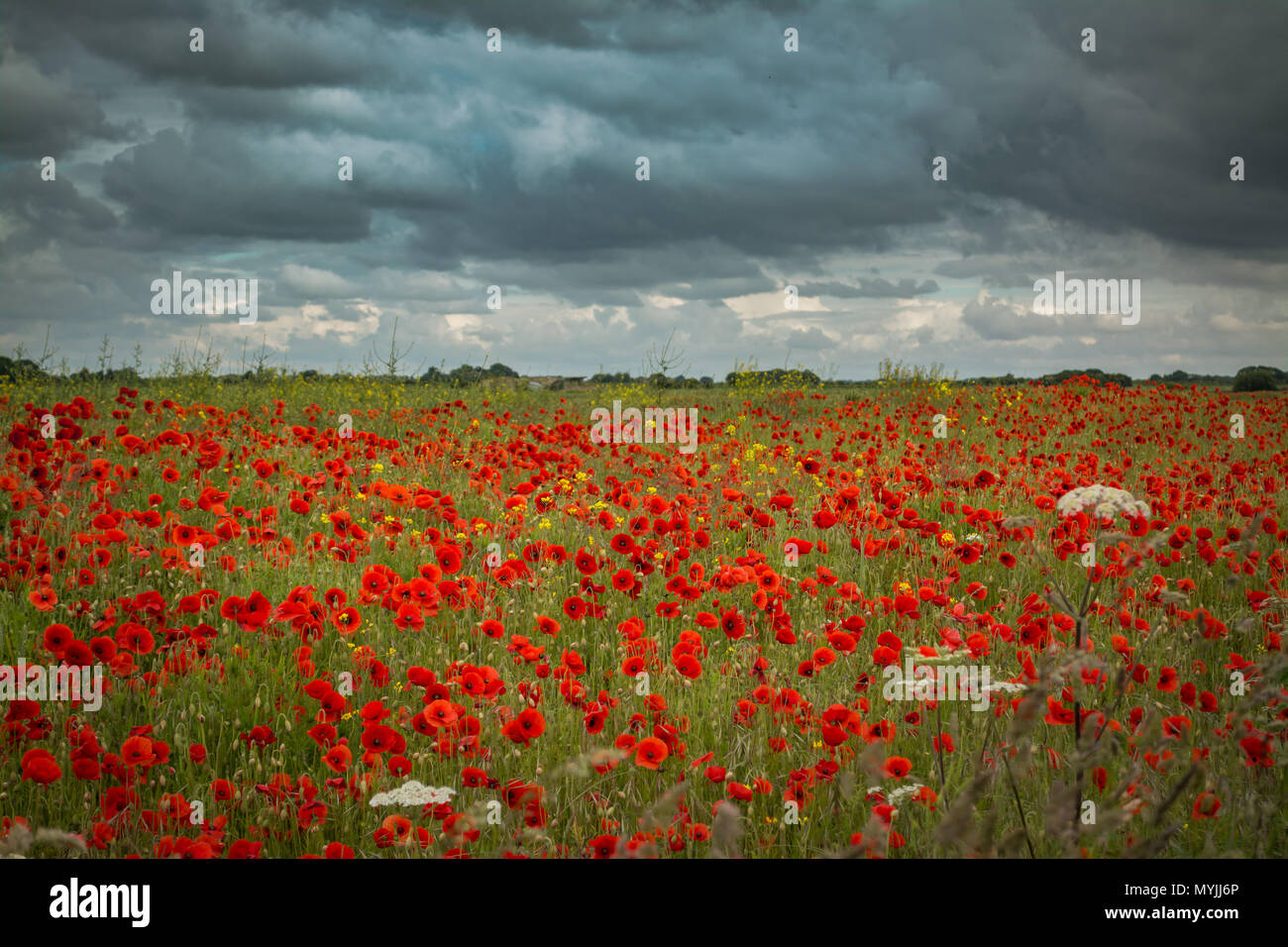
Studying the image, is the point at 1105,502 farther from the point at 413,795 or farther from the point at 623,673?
the point at 413,795

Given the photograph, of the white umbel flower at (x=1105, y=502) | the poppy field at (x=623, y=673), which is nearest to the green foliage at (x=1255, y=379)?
the poppy field at (x=623, y=673)

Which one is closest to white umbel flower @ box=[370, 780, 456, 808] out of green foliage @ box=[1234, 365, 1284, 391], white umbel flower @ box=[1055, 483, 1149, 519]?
white umbel flower @ box=[1055, 483, 1149, 519]

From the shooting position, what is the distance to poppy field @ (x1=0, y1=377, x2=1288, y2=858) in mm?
2066

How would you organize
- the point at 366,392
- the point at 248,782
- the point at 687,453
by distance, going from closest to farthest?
the point at 248,782 → the point at 687,453 → the point at 366,392

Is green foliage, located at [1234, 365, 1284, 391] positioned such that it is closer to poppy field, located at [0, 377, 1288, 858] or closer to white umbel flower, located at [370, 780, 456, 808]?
poppy field, located at [0, 377, 1288, 858]

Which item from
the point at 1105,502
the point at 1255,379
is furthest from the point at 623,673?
the point at 1255,379

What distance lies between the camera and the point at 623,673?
287 cm

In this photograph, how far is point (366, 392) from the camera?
14.4 meters

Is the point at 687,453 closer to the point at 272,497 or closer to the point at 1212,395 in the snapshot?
the point at 272,497

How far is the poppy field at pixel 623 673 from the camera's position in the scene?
2.07 meters

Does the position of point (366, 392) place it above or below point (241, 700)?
above

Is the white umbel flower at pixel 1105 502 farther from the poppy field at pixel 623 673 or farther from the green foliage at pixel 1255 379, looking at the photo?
the green foliage at pixel 1255 379
